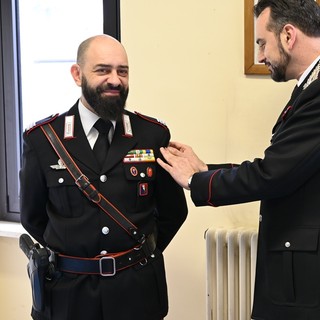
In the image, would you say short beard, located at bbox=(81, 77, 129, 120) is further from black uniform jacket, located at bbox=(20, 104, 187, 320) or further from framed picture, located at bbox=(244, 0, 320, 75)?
framed picture, located at bbox=(244, 0, 320, 75)

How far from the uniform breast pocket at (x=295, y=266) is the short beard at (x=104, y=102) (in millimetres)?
596

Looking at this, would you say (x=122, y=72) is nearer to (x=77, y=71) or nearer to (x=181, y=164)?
(x=77, y=71)

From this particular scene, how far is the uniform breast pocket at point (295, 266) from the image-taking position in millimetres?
1506

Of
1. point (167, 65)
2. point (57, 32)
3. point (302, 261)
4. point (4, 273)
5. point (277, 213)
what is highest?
point (57, 32)

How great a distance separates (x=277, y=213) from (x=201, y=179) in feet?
0.77

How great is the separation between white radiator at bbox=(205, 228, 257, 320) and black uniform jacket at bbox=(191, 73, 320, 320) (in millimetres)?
521

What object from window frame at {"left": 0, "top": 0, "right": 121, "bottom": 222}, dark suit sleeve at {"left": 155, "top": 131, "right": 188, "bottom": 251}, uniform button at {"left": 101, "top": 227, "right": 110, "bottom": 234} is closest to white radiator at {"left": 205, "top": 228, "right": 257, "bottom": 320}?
dark suit sleeve at {"left": 155, "top": 131, "right": 188, "bottom": 251}

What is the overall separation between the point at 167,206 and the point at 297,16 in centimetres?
75

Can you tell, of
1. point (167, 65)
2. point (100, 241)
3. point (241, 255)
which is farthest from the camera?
point (167, 65)

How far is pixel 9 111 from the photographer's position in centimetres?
292

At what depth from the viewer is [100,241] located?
1.68 m

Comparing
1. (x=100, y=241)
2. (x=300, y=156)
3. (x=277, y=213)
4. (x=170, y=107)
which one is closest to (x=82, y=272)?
(x=100, y=241)

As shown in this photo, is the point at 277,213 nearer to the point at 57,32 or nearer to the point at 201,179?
the point at 201,179

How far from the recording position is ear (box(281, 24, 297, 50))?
5.06 feet
